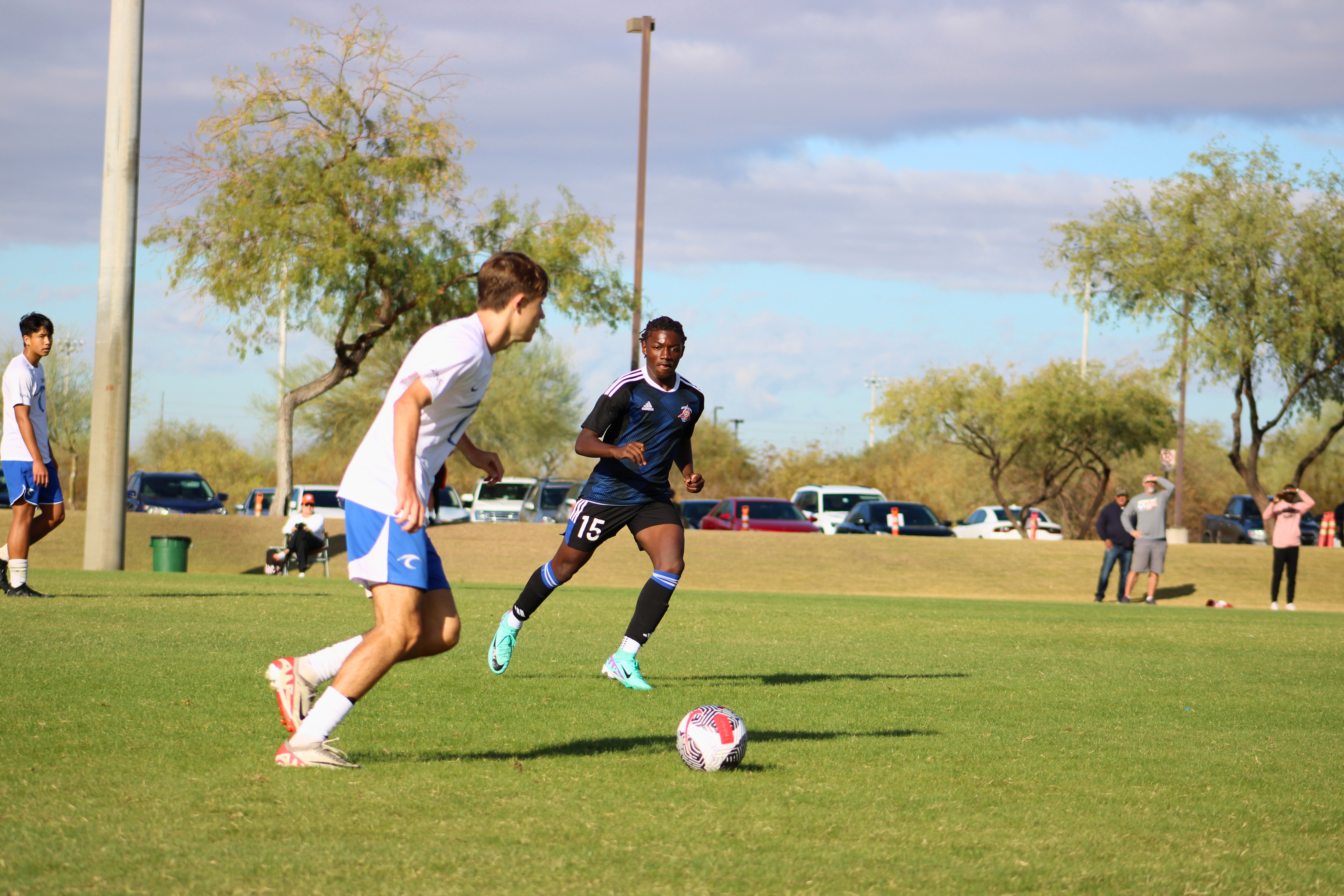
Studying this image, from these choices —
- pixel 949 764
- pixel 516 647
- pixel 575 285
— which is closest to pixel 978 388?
pixel 575 285

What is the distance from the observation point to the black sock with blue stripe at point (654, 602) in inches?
303

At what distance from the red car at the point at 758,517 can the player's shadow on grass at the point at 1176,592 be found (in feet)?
29.0

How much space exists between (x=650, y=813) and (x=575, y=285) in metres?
25.2

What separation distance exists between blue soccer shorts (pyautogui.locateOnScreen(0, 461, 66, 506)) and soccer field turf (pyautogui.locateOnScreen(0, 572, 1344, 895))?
100 cm

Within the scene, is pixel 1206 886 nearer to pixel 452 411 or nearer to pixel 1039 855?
pixel 1039 855

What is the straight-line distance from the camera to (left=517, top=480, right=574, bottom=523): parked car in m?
33.7

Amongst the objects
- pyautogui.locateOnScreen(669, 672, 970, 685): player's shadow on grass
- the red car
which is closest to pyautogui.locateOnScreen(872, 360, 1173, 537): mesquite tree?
the red car

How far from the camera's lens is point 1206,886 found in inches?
143

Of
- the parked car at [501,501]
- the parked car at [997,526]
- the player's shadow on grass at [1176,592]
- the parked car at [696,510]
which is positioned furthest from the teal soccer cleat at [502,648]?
the parked car at [997,526]

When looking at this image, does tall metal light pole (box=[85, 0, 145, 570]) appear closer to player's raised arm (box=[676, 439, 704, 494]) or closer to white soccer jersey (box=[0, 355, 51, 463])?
white soccer jersey (box=[0, 355, 51, 463])

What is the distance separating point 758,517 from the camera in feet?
102

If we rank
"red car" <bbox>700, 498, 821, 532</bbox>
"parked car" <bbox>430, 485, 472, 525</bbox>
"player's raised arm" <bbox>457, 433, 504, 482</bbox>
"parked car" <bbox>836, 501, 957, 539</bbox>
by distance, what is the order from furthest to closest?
"parked car" <bbox>836, 501, 957, 539</bbox> < "parked car" <bbox>430, 485, 472, 525</bbox> < "red car" <bbox>700, 498, 821, 532</bbox> < "player's raised arm" <bbox>457, 433, 504, 482</bbox>

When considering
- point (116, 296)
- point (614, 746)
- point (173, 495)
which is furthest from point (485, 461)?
point (173, 495)

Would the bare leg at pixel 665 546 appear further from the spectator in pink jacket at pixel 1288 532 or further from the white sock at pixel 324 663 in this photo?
the spectator in pink jacket at pixel 1288 532
